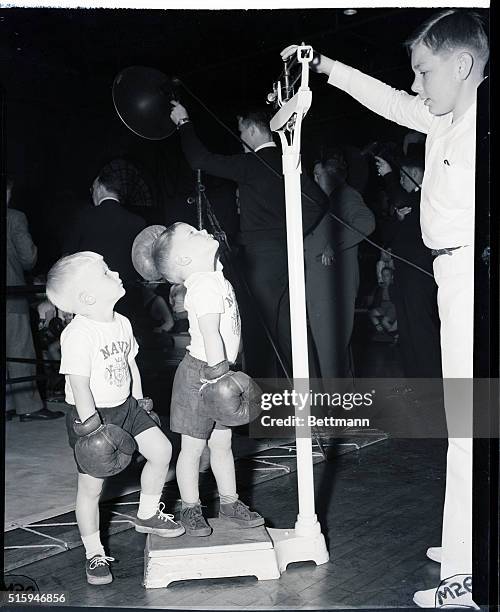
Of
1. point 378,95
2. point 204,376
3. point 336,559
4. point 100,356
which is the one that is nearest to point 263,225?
point 378,95

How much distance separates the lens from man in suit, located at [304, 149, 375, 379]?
329 centimetres

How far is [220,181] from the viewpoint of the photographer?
4223mm

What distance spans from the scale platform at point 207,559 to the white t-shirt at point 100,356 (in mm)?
370

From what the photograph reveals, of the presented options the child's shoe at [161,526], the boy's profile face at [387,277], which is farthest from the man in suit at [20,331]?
the boy's profile face at [387,277]

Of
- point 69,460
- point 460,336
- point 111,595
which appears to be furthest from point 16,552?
point 460,336

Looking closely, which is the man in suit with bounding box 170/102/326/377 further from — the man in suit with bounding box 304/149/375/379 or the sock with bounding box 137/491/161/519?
the sock with bounding box 137/491/161/519

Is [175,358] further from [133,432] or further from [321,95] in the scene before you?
[133,432]

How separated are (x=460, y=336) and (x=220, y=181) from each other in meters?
2.87

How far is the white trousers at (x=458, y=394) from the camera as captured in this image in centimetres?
154

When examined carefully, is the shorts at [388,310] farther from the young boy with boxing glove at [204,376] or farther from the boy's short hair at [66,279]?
the boy's short hair at [66,279]

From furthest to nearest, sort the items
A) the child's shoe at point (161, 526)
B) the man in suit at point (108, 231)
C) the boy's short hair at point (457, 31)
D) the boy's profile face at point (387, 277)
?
the boy's profile face at point (387, 277) < the man in suit at point (108, 231) < the child's shoe at point (161, 526) < the boy's short hair at point (457, 31)

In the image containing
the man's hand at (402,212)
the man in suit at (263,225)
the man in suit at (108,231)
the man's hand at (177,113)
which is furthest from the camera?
the man's hand at (402,212)

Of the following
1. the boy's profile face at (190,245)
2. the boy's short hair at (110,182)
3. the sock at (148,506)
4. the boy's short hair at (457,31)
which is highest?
the boy's short hair at (457,31)

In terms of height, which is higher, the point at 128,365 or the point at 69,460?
the point at 128,365
